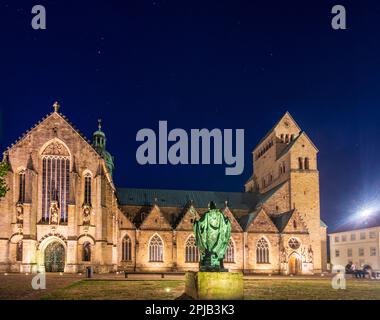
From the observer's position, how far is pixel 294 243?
2751 inches

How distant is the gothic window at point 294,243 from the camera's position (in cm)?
6981

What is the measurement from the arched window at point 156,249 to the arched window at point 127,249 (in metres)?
2.73

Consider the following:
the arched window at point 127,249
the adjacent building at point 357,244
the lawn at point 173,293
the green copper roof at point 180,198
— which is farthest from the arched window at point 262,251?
the lawn at point 173,293

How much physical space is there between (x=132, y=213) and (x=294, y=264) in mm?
24926

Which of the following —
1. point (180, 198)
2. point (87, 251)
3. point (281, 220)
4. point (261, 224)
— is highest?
point (180, 198)

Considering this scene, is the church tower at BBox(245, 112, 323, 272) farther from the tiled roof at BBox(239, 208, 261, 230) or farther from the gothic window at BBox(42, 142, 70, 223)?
the gothic window at BBox(42, 142, 70, 223)

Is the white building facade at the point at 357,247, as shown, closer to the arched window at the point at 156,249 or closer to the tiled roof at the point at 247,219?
the tiled roof at the point at 247,219

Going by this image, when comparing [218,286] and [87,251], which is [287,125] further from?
[218,286]

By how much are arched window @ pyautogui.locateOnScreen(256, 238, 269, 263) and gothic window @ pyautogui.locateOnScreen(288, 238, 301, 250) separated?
323 cm

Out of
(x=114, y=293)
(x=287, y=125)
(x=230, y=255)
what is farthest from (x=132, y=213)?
(x=114, y=293)

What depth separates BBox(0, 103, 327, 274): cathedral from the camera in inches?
2295

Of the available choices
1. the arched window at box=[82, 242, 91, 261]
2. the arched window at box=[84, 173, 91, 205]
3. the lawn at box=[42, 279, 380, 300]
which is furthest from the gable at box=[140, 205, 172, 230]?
the lawn at box=[42, 279, 380, 300]
